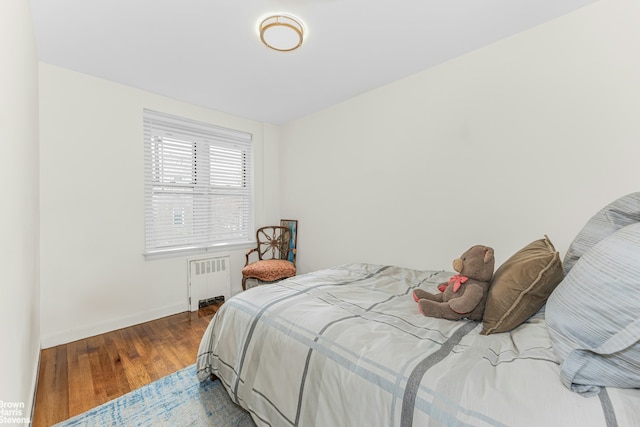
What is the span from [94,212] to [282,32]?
7.67ft

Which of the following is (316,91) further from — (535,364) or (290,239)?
(535,364)

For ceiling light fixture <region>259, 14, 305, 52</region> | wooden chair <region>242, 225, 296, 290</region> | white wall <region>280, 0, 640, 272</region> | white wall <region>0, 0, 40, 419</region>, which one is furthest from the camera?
wooden chair <region>242, 225, 296, 290</region>

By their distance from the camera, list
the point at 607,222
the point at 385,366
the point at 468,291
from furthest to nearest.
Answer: the point at 468,291 → the point at 607,222 → the point at 385,366

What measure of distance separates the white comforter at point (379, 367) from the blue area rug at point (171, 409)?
Result: 0.43ft

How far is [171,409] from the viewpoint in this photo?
1.53 meters

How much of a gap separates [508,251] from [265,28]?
7.70 ft

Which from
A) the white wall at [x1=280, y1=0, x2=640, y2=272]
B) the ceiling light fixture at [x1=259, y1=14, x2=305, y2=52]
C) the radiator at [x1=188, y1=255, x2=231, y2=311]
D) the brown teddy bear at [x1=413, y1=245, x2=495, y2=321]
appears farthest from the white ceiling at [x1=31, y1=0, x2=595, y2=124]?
the radiator at [x1=188, y1=255, x2=231, y2=311]

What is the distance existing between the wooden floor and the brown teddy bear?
188 cm

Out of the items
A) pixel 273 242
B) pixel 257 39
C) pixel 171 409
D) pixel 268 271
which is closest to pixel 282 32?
pixel 257 39

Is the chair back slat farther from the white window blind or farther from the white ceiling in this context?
the white ceiling

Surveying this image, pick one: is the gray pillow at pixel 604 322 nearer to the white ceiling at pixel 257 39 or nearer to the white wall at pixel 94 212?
the white ceiling at pixel 257 39

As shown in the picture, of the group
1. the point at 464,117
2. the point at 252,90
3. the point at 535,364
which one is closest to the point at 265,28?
the point at 252,90

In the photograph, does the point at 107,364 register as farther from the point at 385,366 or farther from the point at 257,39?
the point at 257,39

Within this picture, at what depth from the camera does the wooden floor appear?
1.61m
